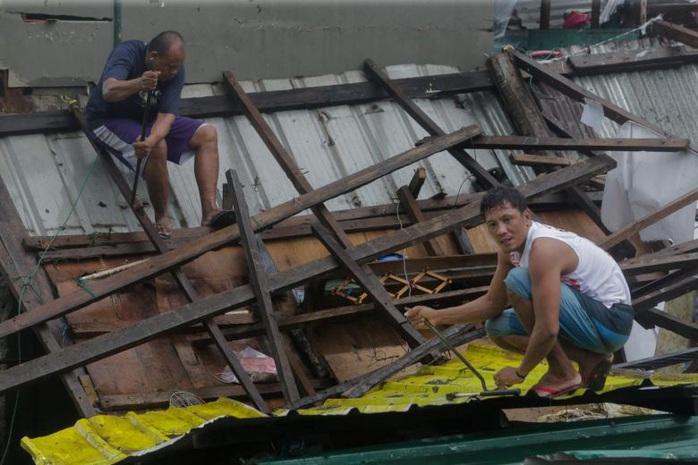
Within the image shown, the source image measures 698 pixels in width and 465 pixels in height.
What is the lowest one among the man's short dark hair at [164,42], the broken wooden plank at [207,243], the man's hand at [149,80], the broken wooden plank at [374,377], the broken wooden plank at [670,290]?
the broken wooden plank at [670,290]

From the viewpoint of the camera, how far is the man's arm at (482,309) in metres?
7.25

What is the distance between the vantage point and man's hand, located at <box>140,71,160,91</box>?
871 cm

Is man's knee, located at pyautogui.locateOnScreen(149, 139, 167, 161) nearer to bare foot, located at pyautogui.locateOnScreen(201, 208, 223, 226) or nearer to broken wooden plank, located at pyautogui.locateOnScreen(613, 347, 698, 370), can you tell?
bare foot, located at pyautogui.locateOnScreen(201, 208, 223, 226)

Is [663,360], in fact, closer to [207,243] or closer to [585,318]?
[585,318]

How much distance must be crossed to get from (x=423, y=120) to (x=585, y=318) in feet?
13.4

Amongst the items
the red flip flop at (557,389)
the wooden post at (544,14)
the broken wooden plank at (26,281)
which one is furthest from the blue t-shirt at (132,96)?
the wooden post at (544,14)

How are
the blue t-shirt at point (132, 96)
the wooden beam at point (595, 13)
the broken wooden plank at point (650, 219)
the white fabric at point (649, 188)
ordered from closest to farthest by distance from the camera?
the blue t-shirt at point (132, 96) → the broken wooden plank at point (650, 219) → the white fabric at point (649, 188) → the wooden beam at point (595, 13)

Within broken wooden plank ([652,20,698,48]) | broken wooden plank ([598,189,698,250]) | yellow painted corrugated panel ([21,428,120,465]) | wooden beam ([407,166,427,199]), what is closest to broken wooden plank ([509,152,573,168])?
wooden beam ([407,166,427,199])

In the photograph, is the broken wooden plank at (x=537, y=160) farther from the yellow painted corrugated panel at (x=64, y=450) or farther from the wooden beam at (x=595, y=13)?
the yellow painted corrugated panel at (x=64, y=450)

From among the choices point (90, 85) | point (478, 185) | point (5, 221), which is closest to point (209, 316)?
point (5, 221)

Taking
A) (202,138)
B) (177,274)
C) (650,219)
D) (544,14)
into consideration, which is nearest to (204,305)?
(177,274)

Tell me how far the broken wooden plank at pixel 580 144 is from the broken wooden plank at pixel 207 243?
149 mm

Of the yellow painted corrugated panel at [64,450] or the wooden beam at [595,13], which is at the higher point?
the wooden beam at [595,13]

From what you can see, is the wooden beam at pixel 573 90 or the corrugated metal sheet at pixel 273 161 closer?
the corrugated metal sheet at pixel 273 161
